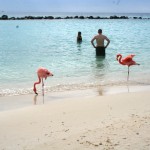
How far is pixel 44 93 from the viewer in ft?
32.8

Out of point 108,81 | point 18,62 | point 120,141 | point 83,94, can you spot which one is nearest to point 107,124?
point 120,141

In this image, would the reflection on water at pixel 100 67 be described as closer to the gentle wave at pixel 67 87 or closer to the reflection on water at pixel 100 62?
the reflection on water at pixel 100 62

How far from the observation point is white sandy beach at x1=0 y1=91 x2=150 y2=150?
205 inches

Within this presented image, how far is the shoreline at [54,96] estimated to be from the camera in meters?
8.51

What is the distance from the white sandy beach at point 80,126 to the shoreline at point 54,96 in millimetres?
882

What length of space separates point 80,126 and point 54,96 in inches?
139

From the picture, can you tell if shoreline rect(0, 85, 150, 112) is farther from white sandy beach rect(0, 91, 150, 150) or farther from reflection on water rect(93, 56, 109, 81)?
reflection on water rect(93, 56, 109, 81)

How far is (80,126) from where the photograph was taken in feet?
20.0

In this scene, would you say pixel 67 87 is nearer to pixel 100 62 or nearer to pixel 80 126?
pixel 80 126

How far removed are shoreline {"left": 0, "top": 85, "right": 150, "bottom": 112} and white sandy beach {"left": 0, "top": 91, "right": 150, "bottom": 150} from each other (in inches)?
34.7

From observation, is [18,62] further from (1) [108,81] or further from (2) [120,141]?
(2) [120,141]

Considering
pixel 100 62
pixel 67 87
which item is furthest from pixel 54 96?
pixel 100 62

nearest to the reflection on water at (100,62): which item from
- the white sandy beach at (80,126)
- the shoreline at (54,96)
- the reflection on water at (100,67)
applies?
the reflection on water at (100,67)

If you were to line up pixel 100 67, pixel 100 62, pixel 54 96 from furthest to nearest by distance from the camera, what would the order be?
pixel 100 62 → pixel 100 67 → pixel 54 96
